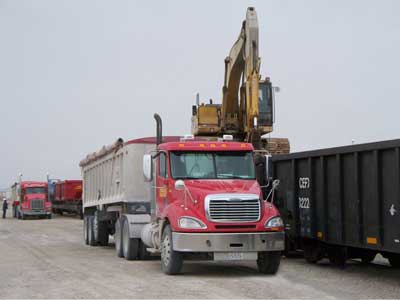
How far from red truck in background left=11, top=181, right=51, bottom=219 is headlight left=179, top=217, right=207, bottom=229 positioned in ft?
119

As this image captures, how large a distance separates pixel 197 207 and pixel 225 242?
840 millimetres

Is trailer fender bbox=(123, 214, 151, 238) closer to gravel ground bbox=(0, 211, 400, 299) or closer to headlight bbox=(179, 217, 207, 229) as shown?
gravel ground bbox=(0, 211, 400, 299)

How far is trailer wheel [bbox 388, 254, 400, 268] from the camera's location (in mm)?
13445

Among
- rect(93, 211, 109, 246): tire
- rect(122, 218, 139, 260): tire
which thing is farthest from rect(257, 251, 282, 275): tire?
rect(93, 211, 109, 246): tire

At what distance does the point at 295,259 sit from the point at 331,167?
12.6 feet

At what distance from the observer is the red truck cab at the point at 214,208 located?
39.7 ft

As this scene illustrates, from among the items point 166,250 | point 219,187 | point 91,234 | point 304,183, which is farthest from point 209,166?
point 91,234

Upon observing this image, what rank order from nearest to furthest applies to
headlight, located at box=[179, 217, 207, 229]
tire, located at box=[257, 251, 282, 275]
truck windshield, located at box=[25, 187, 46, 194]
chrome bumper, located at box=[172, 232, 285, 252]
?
chrome bumper, located at box=[172, 232, 285, 252] → headlight, located at box=[179, 217, 207, 229] → tire, located at box=[257, 251, 282, 275] → truck windshield, located at box=[25, 187, 46, 194]

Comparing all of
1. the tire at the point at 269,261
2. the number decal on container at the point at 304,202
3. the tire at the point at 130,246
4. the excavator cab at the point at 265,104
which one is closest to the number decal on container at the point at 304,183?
the number decal on container at the point at 304,202

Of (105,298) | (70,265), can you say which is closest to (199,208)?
(105,298)

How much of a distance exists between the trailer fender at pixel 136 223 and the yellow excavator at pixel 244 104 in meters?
5.25

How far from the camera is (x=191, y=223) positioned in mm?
12109

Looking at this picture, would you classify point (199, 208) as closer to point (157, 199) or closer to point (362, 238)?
point (157, 199)

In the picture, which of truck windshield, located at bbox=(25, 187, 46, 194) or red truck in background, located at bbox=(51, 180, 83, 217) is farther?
truck windshield, located at bbox=(25, 187, 46, 194)
